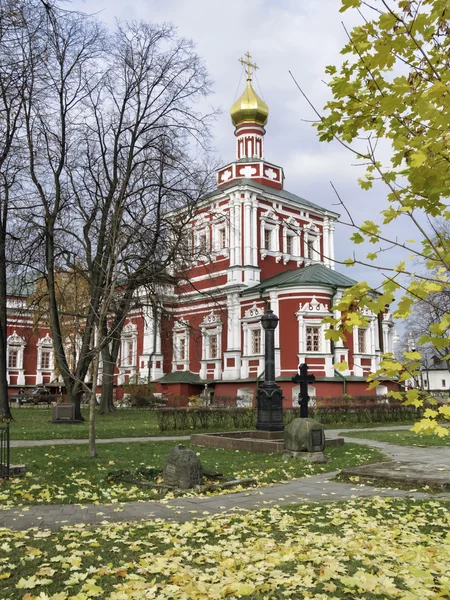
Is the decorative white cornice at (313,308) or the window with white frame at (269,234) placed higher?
the window with white frame at (269,234)

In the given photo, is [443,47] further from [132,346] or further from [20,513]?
[132,346]

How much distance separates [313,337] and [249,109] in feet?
55.9

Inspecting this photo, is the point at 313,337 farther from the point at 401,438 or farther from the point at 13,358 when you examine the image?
the point at 13,358

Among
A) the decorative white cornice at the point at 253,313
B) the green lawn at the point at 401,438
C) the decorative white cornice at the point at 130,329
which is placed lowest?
the green lawn at the point at 401,438

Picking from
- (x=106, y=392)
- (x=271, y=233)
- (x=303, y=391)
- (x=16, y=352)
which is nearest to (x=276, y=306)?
(x=271, y=233)

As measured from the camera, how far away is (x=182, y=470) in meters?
8.48

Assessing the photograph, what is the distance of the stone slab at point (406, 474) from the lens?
8.75 meters

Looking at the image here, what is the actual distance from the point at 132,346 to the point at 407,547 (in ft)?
126

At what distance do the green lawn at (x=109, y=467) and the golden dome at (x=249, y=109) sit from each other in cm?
2854

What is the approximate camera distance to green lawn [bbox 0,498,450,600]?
162 inches

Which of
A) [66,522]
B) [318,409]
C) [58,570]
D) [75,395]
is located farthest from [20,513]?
[318,409]

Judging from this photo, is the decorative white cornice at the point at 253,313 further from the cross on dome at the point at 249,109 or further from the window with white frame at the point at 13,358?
the window with white frame at the point at 13,358

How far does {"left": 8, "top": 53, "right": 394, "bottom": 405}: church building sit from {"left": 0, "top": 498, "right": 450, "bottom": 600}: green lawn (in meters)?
22.2

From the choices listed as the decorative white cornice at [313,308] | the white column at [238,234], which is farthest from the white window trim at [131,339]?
the decorative white cornice at [313,308]
